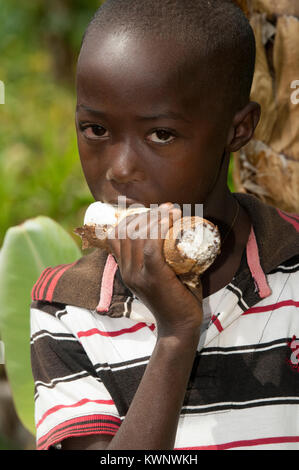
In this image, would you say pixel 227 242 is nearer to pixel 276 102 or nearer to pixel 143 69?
pixel 143 69

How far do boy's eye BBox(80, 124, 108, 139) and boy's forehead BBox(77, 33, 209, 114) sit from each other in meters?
0.06

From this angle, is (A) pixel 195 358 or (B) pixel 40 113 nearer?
(A) pixel 195 358

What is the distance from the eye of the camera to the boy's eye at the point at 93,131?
949mm

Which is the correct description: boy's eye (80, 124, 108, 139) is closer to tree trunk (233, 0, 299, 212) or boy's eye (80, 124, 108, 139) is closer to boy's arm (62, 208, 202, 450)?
boy's arm (62, 208, 202, 450)

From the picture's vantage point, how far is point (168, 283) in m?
0.88

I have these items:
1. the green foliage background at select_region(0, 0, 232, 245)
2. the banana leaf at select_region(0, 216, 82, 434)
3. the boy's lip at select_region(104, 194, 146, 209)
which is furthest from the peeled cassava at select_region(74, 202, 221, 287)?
the green foliage background at select_region(0, 0, 232, 245)

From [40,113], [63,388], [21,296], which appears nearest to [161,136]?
[63,388]

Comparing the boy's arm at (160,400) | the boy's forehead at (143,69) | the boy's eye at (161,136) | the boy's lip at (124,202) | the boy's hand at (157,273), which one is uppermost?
the boy's forehead at (143,69)

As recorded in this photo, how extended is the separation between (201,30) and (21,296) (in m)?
0.82

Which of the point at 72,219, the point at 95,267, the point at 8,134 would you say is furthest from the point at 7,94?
the point at 95,267

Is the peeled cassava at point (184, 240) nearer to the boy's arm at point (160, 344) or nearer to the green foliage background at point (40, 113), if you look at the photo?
the boy's arm at point (160, 344)

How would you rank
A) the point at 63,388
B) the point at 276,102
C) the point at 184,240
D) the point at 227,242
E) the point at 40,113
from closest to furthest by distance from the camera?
1. the point at 184,240
2. the point at 63,388
3. the point at 227,242
4. the point at 276,102
5. the point at 40,113

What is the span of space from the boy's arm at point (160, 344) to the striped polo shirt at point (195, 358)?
12 cm

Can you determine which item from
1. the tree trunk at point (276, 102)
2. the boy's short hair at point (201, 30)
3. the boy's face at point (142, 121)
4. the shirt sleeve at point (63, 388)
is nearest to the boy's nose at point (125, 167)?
the boy's face at point (142, 121)
